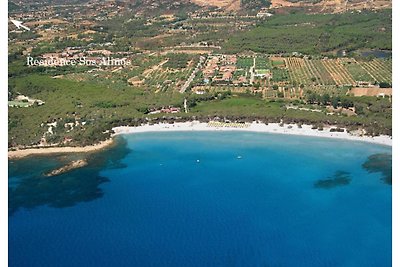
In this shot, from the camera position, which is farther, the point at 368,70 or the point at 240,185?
the point at 368,70

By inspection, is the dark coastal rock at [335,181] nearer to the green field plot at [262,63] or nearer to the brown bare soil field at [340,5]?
the green field plot at [262,63]

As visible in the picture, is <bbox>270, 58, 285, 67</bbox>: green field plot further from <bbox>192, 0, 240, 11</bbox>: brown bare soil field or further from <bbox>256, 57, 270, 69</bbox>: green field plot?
<bbox>192, 0, 240, 11</bbox>: brown bare soil field

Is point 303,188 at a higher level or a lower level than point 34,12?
lower

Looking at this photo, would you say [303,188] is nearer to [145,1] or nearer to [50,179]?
[50,179]

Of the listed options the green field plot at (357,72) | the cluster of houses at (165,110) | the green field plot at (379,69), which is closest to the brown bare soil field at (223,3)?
the green field plot at (357,72)

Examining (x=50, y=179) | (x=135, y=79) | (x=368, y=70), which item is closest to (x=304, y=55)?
(x=368, y=70)

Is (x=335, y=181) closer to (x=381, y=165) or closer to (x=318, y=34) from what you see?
(x=381, y=165)
